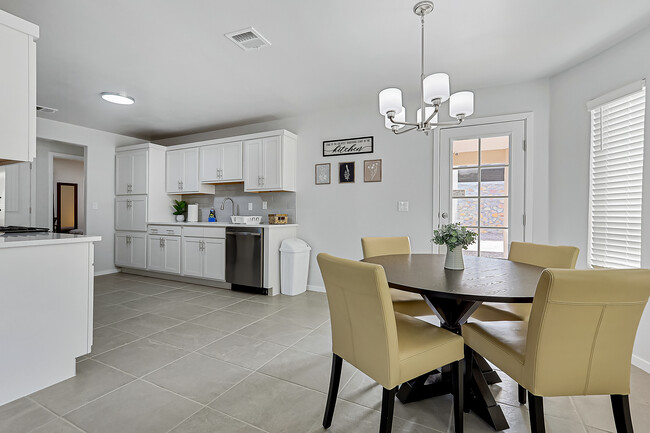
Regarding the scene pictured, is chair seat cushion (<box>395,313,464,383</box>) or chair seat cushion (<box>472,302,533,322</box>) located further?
chair seat cushion (<box>472,302,533,322</box>)

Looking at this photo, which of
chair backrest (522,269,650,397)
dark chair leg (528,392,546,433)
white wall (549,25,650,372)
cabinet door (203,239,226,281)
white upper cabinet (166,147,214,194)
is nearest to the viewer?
chair backrest (522,269,650,397)

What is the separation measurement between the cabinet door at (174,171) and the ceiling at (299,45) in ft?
4.58

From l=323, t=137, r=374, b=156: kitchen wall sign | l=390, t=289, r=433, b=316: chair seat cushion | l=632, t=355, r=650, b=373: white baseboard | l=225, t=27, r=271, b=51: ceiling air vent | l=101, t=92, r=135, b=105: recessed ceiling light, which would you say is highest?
l=225, t=27, r=271, b=51: ceiling air vent

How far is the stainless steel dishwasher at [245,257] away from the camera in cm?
411

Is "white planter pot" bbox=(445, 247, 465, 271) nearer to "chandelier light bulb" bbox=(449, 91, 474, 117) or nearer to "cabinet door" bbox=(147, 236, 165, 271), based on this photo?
"chandelier light bulb" bbox=(449, 91, 474, 117)

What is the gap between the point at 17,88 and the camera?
1789 millimetres

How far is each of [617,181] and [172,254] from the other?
5271 millimetres

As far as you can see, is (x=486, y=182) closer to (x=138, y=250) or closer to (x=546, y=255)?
(x=546, y=255)

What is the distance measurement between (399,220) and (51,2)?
11.6ft

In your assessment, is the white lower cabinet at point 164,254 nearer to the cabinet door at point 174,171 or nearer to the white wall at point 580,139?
the cabinet door at point 174,171

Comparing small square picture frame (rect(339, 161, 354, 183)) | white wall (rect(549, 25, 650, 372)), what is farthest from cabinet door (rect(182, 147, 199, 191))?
white wall (rect(549, 25, 650, 372))

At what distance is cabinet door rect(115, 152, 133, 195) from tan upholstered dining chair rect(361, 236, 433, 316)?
455 centimetres

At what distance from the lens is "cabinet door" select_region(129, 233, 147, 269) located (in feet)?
16.8

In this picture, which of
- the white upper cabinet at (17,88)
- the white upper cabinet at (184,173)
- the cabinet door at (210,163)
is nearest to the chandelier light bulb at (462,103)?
the white upper cabinet at (17,88)
